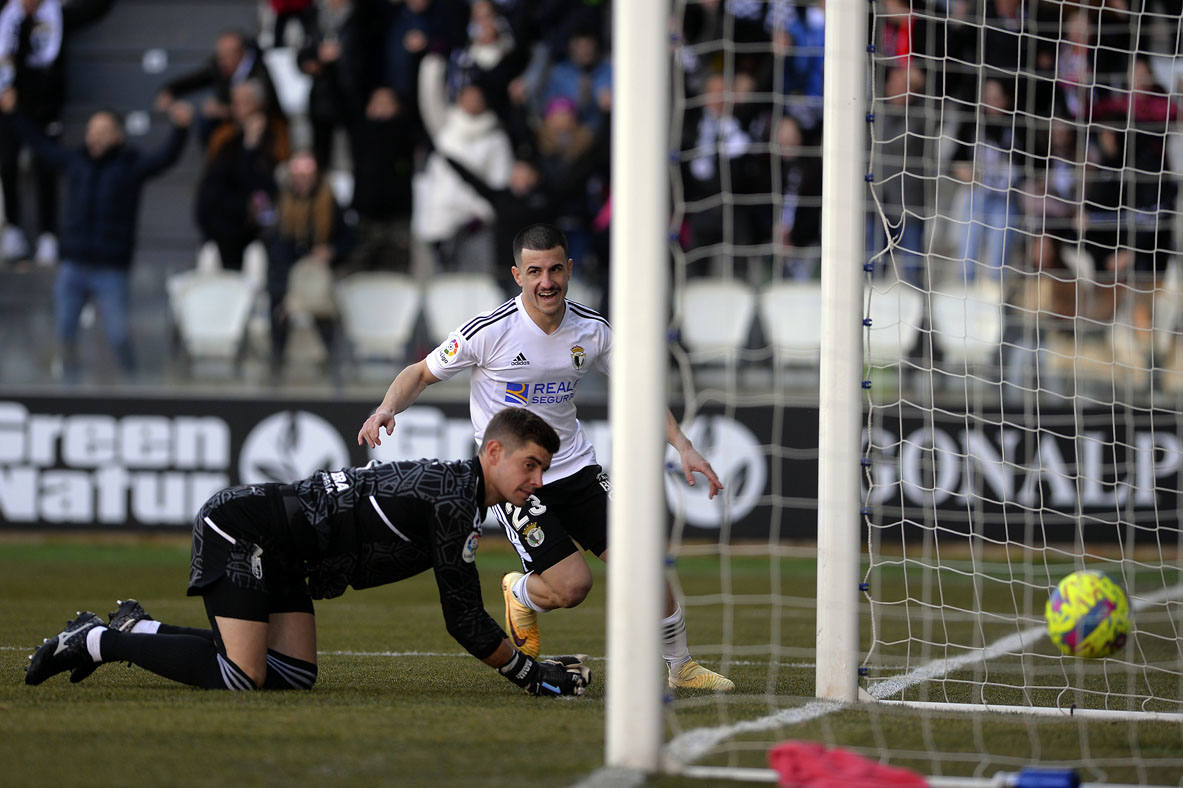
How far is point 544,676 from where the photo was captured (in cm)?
579

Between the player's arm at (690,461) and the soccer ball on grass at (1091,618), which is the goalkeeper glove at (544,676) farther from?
the soccer ball on grass at (1091,618)

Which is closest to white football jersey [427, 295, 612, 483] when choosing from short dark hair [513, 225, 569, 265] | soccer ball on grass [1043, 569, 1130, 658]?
short dark hair [513, 225, 569, 265]

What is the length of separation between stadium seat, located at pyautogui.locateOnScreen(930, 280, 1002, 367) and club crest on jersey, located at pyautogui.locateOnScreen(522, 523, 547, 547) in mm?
6452

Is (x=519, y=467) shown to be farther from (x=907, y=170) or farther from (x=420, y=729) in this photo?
(x=907, y=170)

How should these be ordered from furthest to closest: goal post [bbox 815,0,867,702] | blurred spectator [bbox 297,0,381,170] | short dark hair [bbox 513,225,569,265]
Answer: blurred spectator [bbox 297,0,381,170], short dark hair [bbox 513,225,569,265], goal post [bbox 815,0,867,702]

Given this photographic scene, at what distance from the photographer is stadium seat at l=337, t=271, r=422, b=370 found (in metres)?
13.2

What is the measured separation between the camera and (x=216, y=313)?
13211 mm

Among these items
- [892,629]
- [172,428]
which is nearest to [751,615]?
[892,629]

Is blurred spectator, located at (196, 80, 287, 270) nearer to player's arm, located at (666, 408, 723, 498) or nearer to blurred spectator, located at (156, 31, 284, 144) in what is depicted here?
blurred spectator, located at (156, 31, 284, 144)

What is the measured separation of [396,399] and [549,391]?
31.1 inches

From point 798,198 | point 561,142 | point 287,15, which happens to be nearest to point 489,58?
point 561,142

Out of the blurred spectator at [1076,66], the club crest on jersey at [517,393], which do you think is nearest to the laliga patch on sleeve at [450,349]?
the club crest on jersey at [517,393]

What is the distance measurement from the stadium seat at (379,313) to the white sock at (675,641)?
720 cm

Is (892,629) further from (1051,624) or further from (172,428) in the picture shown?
(172,428)
